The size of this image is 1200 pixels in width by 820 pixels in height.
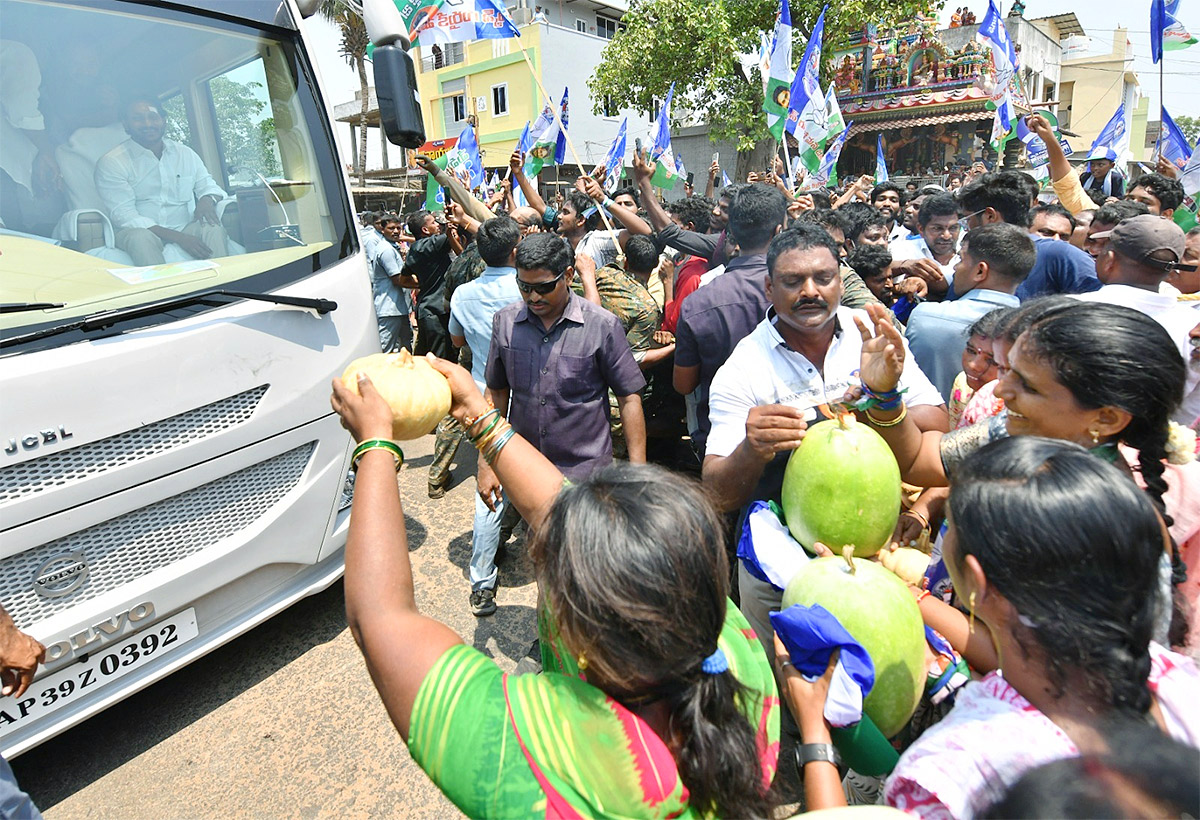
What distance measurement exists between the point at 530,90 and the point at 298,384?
29.9 meters

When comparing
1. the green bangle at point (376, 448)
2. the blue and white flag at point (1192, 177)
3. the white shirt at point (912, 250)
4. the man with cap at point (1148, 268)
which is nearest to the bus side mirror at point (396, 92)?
the green bangle at point (376, 448)

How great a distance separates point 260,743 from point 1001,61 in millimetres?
10049

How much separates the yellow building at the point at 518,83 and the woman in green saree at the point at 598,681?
96.6 ft

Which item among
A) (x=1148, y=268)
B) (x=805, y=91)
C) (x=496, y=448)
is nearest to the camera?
(x=496, y=448)

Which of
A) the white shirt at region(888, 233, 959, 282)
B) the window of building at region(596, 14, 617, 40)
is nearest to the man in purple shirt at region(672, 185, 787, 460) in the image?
the white shirt at region(888, 233, 959, 282)

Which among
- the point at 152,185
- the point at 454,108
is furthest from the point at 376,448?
the point at 454,108

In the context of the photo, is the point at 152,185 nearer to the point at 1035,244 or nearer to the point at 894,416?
the point at 894,416

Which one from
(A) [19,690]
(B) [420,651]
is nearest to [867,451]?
(B) [420,651]

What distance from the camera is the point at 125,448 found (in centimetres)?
249

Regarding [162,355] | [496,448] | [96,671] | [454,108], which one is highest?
[454,108]

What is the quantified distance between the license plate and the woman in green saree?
198 centimetres

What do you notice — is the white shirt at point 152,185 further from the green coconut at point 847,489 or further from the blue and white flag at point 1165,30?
the blue and white flag at point 1165,30

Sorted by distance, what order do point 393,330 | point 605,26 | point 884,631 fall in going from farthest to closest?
point 605,26 → point 393,330 → point 884,631

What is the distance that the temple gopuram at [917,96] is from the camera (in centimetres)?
2442
